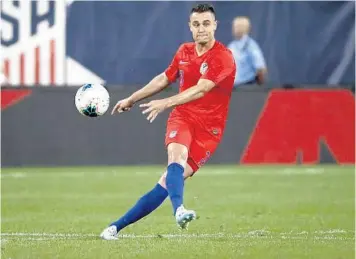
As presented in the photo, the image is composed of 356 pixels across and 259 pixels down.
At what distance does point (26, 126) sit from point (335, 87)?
5279 millimetres

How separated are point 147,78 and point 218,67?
9.20 m

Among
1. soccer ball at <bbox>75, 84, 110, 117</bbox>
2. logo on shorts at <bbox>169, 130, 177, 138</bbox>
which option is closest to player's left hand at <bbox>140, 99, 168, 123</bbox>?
logo on shorts at <bbox>169, 130, 177, 138</bbox>

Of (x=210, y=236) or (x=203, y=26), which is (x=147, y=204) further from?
(x=203, y=26)

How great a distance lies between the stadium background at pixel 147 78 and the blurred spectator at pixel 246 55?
0.79 feet

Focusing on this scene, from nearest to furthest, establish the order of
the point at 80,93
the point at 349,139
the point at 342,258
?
the point at 342,258 < the point at 80,93 < the point at 349,139

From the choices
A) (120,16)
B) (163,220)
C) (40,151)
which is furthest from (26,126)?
(163,220)

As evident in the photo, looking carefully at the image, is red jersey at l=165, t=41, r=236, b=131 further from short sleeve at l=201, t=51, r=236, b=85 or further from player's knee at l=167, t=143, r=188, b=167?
player's knee at l=167, t=143, r=188, b=167

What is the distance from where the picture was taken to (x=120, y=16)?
60.5ft

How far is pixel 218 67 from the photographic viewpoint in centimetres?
932

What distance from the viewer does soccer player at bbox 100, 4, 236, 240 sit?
A: 9.14m

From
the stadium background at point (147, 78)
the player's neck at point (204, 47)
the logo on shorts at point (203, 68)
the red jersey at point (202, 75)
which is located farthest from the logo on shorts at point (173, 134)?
the stadium background at point (147, 78)

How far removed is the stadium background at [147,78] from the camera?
1772cm

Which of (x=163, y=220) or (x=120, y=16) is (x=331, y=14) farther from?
(x=163, y=220)

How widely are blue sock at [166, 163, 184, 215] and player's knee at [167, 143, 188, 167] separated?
55 mm
